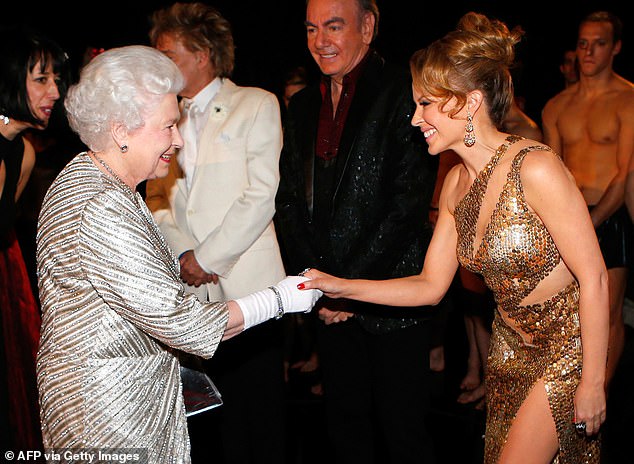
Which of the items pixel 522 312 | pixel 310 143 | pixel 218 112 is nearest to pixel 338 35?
pixel 310 143

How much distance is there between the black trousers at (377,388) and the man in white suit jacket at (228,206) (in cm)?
34

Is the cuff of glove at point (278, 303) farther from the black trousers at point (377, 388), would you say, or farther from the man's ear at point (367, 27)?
the man's ear at point (367, 27)

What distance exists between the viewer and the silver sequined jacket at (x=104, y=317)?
1.97 meters

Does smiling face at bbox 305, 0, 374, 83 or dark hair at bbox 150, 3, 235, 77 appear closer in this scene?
smiling face at bbox 305, 0, 374, 83

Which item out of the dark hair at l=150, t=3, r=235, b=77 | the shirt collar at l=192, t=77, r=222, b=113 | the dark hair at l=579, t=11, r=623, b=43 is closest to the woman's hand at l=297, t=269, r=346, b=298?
the shirt collar at l=192, t=77, r=222, b=113

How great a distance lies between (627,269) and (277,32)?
3.30 meters

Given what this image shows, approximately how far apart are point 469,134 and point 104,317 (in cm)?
124

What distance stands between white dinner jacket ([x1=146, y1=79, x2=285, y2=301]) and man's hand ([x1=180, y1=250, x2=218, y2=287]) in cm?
3

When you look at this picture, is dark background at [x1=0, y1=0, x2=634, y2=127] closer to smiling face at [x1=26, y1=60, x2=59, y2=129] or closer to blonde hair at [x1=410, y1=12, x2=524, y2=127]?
smiling face at [x1=26, y1=60, x2=59, y2=129]

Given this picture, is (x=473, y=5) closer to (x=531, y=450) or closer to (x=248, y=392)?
(x=248, y=392)

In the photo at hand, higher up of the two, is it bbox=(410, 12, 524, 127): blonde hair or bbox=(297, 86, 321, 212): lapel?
bbox=(410, 12, 524, 127): blonde hair

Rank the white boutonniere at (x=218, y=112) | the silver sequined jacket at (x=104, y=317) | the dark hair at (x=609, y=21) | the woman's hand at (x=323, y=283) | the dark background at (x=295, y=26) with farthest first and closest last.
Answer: the dark background at (x=295, y=26) < the dark hair at (x=609, y=21) < the white boutonniere at (x=218, y=112) < the woman's hand at (x=323, y=283) < the silver sequined jacket at (x=104, y=317)

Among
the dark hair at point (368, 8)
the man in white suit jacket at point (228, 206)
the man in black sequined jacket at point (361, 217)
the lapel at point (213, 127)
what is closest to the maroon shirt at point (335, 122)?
the man in black sequined jacket at point (361, 217)

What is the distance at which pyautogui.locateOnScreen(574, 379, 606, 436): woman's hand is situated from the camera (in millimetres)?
2197
